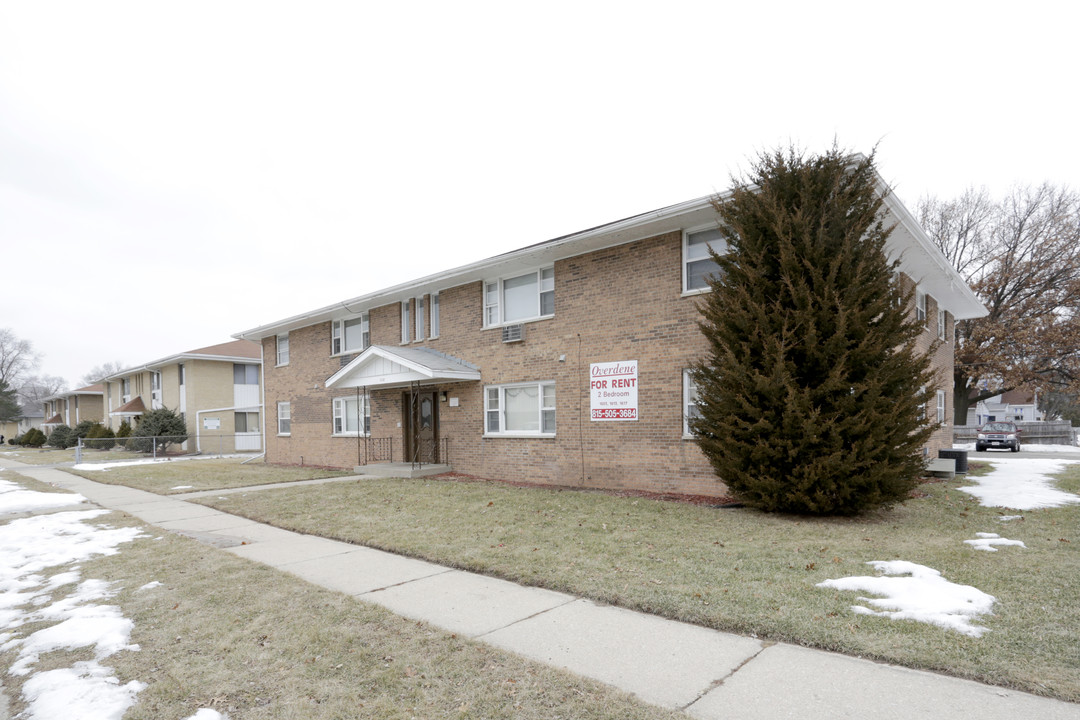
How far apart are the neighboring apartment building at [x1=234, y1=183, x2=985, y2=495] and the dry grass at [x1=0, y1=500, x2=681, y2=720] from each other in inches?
282

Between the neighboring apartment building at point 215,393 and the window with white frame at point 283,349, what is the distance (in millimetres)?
9571

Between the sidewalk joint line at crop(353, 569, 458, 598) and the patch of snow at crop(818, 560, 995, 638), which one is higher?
the patch of snow at crop(818, 560, 995, 638)

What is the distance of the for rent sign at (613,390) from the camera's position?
11703mm

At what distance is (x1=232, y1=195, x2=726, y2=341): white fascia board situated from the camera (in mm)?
10727

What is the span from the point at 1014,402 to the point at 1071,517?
243 ft

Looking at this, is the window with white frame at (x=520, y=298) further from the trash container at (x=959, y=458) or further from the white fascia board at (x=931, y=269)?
the trash container at (x=959, y=458)

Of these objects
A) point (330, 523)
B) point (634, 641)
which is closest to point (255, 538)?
point (330, 523)

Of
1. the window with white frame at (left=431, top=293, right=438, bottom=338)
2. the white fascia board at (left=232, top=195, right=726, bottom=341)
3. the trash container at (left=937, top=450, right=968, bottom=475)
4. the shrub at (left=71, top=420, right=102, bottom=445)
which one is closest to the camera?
the white fascia board at (left=232, top=195, right=726, bottom=341)

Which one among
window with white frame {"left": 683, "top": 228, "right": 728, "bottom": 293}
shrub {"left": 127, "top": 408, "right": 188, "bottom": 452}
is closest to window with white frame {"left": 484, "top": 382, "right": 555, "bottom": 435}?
window with white frame {"left": 683, "top": 228, "right": 728, "bottom": 293}

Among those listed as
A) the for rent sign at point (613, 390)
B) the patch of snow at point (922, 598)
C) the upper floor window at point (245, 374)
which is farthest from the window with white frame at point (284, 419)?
the patch of snow at point (922, 598)

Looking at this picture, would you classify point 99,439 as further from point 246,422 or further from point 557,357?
point 557,357

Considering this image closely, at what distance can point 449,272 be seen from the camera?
14812 mm

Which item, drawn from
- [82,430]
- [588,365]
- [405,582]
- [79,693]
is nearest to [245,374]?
[82,430]

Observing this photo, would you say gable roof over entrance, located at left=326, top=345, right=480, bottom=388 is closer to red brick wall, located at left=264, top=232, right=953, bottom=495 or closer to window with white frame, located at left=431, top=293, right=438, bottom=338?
red brick wall, located at left=264, top=232, right=953, bottom=495
